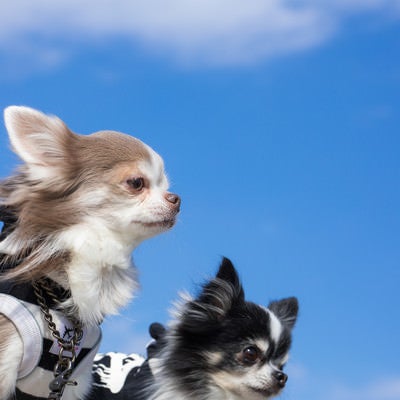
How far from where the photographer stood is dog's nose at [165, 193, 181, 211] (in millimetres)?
4562

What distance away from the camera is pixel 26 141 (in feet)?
15.5

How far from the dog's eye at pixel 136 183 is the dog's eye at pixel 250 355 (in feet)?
4.75

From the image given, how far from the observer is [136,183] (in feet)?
14.8

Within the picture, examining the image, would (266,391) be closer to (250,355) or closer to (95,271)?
(250,355)

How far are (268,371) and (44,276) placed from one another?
1710 mm

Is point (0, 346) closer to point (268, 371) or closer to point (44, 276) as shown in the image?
point (44, 276)

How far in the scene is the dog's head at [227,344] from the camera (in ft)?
16.9

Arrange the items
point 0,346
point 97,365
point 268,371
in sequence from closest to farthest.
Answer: point 0,346
point 268,371
point 97,365

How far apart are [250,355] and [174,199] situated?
1.33 meters

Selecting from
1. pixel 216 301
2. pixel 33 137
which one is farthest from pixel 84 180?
pixel 216 301

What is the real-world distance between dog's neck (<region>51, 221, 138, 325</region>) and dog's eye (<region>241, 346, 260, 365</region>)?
955 mm

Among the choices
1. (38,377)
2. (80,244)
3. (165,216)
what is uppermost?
(165,216)

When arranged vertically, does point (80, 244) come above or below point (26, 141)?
below

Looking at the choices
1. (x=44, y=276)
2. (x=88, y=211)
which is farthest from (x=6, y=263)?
(x=88, y=211)
